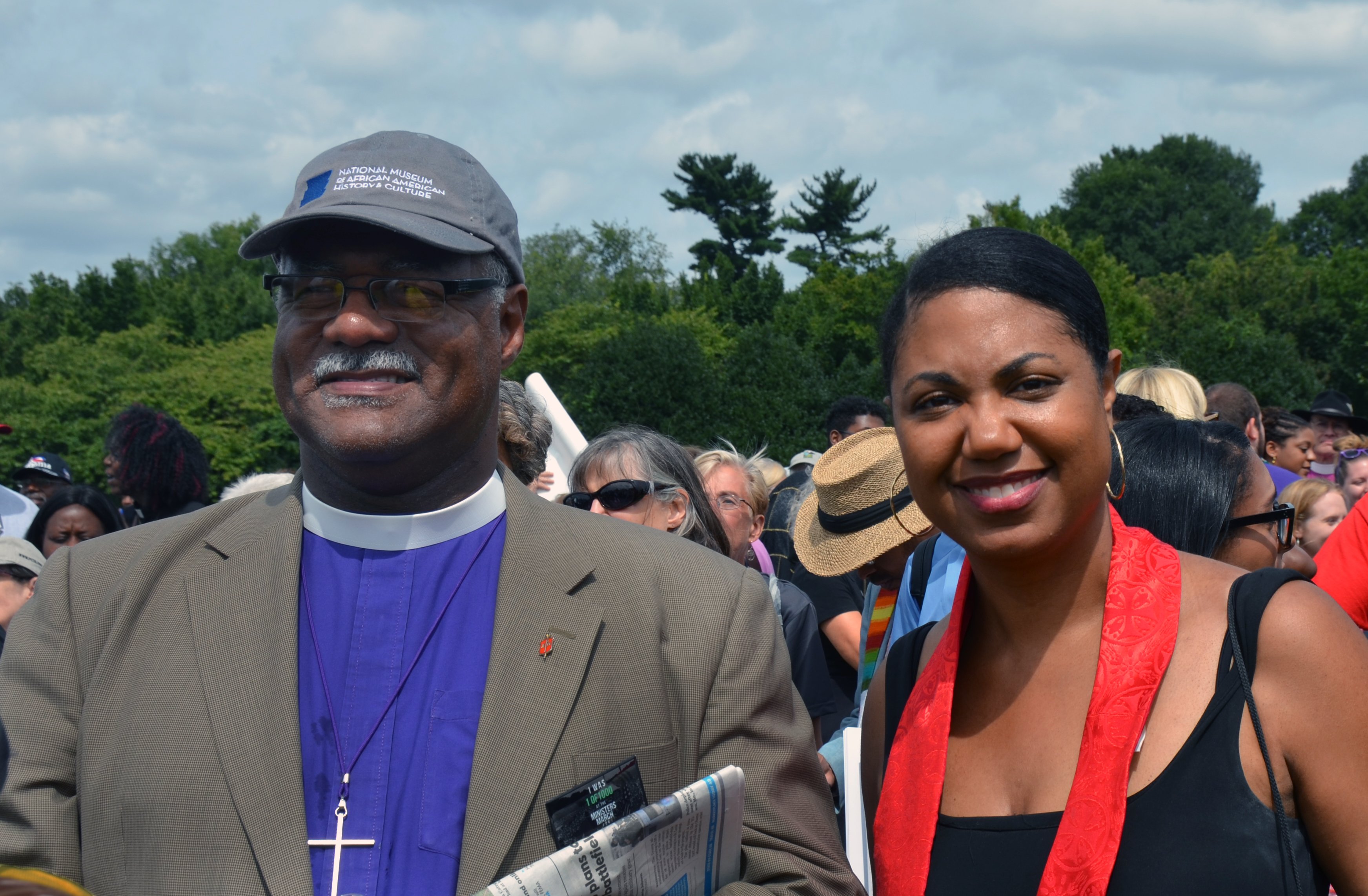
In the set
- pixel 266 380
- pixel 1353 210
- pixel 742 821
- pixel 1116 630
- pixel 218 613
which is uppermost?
pixel 1353 210

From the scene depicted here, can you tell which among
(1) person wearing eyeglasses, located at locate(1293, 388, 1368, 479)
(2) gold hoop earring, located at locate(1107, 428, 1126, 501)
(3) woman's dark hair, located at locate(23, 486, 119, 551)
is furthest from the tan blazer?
(1) person wearing eyeglasses, located at locate(1293, 388, 1368, 479)

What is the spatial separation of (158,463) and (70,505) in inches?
22.5

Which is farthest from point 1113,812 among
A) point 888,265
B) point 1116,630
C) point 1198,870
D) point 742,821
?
point 888,265

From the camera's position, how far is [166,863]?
5.82 ft

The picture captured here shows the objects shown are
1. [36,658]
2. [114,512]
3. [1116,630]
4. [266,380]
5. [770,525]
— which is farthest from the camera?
[266,380]

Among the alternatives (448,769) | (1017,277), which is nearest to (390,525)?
(448,769)

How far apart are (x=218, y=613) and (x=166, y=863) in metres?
0.40

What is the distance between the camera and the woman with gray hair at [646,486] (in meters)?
4.54

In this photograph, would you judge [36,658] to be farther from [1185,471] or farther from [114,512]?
[114,512]

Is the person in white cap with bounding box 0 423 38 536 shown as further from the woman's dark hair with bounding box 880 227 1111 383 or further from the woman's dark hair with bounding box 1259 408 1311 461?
the woman's dark hair with bounding box 1259 408 1311 461

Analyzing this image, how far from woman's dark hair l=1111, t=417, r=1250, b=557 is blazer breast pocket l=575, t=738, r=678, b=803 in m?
1.34

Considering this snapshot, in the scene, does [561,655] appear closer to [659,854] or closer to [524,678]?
[524,678]

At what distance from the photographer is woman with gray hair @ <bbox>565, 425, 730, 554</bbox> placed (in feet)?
14.9

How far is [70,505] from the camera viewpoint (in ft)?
19.8
